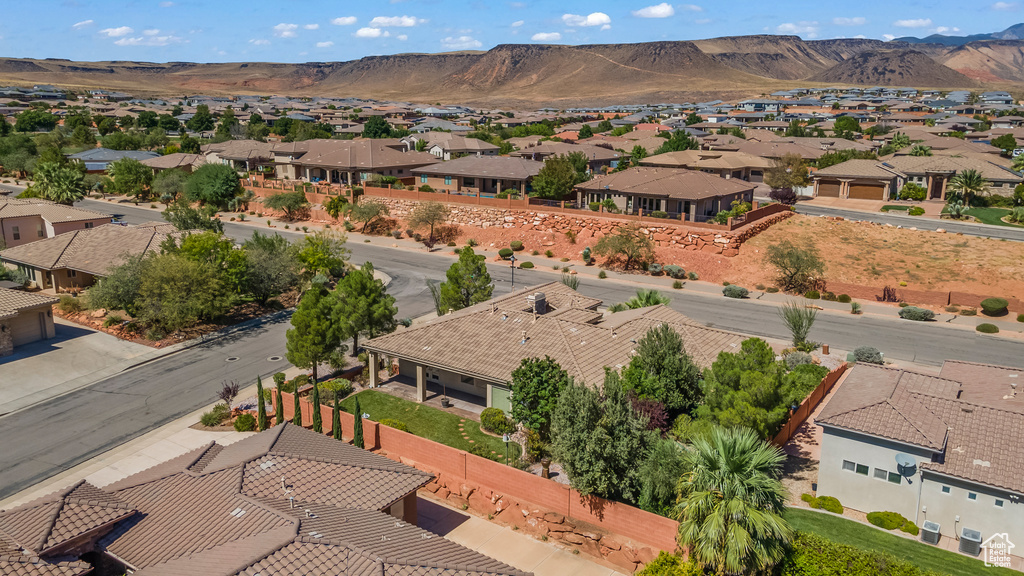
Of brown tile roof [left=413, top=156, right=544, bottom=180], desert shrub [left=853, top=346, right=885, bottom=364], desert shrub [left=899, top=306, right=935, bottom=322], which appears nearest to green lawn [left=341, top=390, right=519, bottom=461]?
desert shrub [left=853, top=346, right=885, bottom=364]

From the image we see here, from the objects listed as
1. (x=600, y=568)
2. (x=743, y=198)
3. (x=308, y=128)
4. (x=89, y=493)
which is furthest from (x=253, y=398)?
(x=308, y=128)

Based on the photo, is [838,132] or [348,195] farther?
[838,132]

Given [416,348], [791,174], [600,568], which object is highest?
[791,174]

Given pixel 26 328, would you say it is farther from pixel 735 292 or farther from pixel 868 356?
pixel 868 356

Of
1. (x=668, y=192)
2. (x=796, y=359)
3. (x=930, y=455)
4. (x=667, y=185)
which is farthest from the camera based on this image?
(x=667, y=185)

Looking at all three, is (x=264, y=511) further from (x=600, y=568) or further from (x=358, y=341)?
(x=358, y=341)

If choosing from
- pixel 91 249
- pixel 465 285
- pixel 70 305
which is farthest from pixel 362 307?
pixel 91 249
